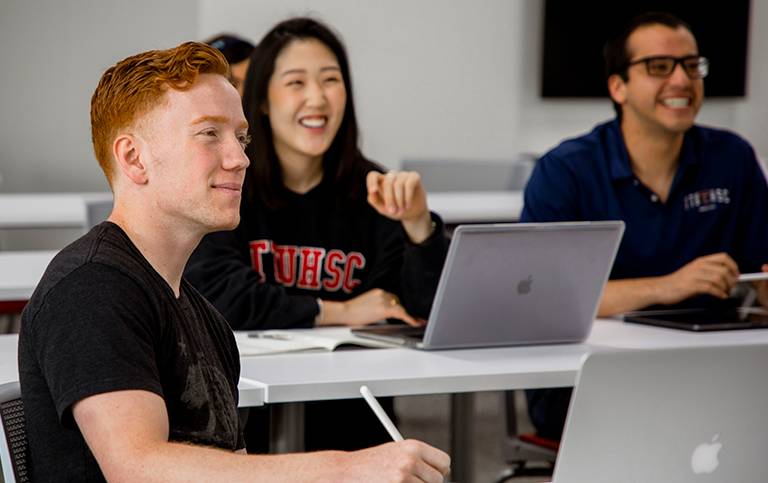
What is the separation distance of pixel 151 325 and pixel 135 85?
0.28 m

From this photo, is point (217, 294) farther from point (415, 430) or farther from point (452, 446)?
point (415, 430)

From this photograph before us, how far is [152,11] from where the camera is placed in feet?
20.3

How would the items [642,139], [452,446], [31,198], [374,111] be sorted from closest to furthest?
1. [452,446]
2. [642,139]
3. [31,198]
4. [374,111]

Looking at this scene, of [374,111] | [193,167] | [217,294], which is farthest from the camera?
[374,111]

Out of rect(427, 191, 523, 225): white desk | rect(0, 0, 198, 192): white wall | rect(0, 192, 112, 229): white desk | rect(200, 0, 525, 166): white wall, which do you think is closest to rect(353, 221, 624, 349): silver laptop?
rect(427, 191, 523, 225): white desk

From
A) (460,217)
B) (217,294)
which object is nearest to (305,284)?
(217,294)

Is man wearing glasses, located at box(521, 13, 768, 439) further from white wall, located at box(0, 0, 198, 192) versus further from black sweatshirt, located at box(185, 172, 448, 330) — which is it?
white wall, located at box(0, 0, 198, 192)

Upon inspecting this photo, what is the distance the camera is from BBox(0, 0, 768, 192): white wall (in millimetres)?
6047

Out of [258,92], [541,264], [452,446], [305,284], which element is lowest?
[452,446]

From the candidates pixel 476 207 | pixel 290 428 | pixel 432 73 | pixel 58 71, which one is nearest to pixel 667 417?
pixel 290 428

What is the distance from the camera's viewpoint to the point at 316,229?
2.70 metres

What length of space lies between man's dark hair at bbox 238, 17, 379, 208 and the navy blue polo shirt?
0.45 m

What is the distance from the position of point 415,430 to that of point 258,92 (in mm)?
1942

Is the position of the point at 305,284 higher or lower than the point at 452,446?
higher
